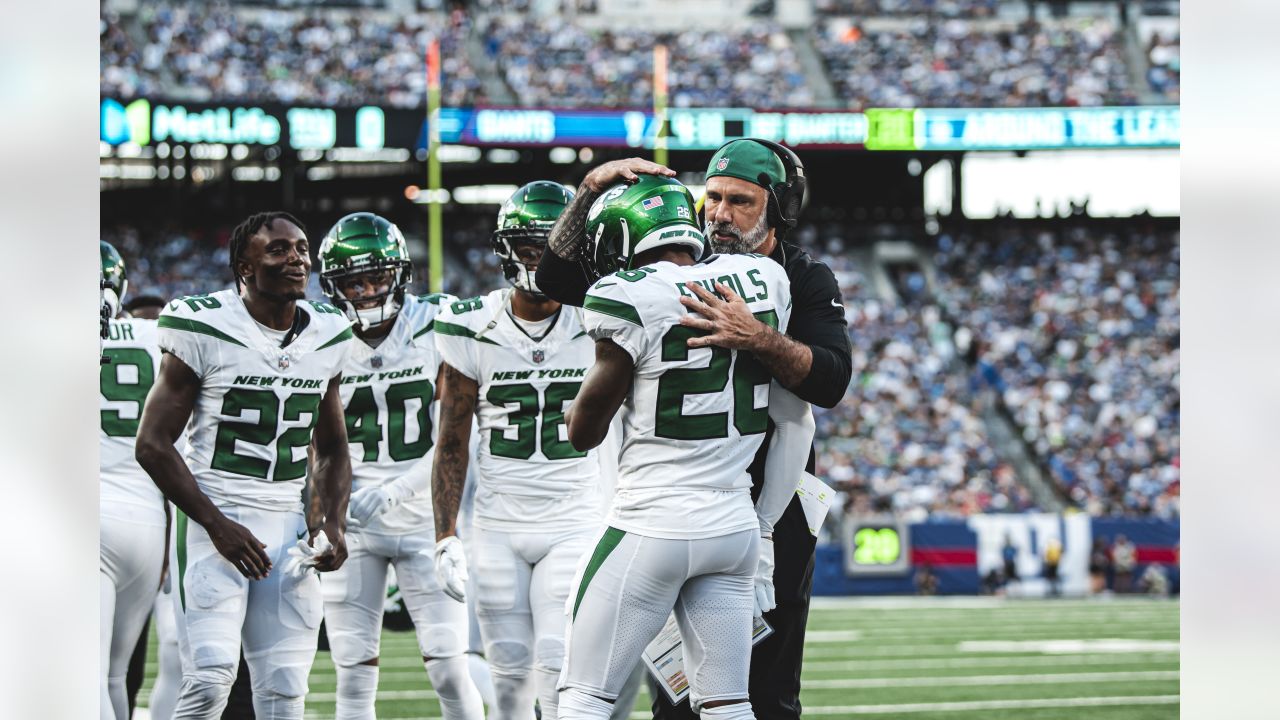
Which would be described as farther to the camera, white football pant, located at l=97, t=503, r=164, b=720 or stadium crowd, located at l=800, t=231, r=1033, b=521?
stadium crowd, located at l=800, t=231, r=1033, b=521

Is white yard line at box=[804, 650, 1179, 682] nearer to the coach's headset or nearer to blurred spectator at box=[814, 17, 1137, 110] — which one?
the coach's headset

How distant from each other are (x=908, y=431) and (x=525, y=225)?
17.3 m

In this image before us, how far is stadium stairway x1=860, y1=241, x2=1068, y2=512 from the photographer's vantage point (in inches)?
829

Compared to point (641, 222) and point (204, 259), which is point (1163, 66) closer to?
point (204, 259)

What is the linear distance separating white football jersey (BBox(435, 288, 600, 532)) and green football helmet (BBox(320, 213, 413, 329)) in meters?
0.50

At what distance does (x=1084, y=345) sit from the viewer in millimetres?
23547

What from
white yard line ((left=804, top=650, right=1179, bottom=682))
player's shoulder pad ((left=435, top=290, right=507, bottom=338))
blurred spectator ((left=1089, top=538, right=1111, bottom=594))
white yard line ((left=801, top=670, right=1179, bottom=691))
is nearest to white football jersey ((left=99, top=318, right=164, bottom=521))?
player's shoulder pad ((left=435, top=290, right=507, bottom=338))

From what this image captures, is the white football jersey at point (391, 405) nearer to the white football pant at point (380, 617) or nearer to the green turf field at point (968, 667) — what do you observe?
the white football pant at point (380, 617)

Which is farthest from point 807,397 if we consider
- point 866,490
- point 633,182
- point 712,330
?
point 866,490

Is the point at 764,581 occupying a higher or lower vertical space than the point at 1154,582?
higher

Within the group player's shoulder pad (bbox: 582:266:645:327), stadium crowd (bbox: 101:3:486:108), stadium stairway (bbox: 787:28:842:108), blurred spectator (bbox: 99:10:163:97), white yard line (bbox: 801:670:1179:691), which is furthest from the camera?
stadium stairway (bbox: 787:28:842:108)

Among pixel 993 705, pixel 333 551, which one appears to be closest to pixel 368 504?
pixel 333 551

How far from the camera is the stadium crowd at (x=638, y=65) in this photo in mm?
24734

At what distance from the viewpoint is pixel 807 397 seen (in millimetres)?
3686
